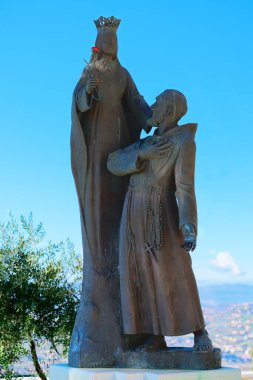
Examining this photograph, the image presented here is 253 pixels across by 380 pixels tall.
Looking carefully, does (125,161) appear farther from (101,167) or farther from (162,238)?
(162,238)

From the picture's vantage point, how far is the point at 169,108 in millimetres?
5477

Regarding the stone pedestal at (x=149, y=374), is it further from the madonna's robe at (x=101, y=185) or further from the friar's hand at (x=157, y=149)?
the friar's hand at (x=157, y=149)

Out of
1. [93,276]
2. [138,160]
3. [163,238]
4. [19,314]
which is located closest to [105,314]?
[93,276]

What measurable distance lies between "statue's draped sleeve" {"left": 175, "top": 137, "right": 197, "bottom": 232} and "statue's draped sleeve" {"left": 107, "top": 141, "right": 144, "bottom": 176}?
0.33 metres

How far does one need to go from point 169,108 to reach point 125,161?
0.54 meters

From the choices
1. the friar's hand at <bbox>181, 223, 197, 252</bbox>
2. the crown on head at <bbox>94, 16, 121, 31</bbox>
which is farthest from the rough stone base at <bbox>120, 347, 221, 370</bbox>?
the crown on head at <bbox>94, 16, 121, 31</bbox>

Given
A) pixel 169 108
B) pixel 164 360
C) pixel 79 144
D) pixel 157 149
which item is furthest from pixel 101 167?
pixel 164 360

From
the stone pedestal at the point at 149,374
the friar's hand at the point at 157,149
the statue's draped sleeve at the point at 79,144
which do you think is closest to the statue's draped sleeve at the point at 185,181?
the friar's hand at the point at 157,149

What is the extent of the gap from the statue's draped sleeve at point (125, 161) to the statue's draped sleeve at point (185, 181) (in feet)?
1.07

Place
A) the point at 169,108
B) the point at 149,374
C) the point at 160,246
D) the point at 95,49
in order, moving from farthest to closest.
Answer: the point at 95,49
the point at 169,108
the point at 160,246
the point at 149,374

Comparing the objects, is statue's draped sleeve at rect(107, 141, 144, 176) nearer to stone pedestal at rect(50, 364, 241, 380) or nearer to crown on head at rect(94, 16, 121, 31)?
crown on head at rect(94, 16, 121, 31)

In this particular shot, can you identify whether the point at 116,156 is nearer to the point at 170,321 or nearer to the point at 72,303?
the point at 170,321

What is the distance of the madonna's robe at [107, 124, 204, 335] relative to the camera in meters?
5.18

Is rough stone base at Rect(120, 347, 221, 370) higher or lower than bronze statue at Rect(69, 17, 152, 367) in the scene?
lower
